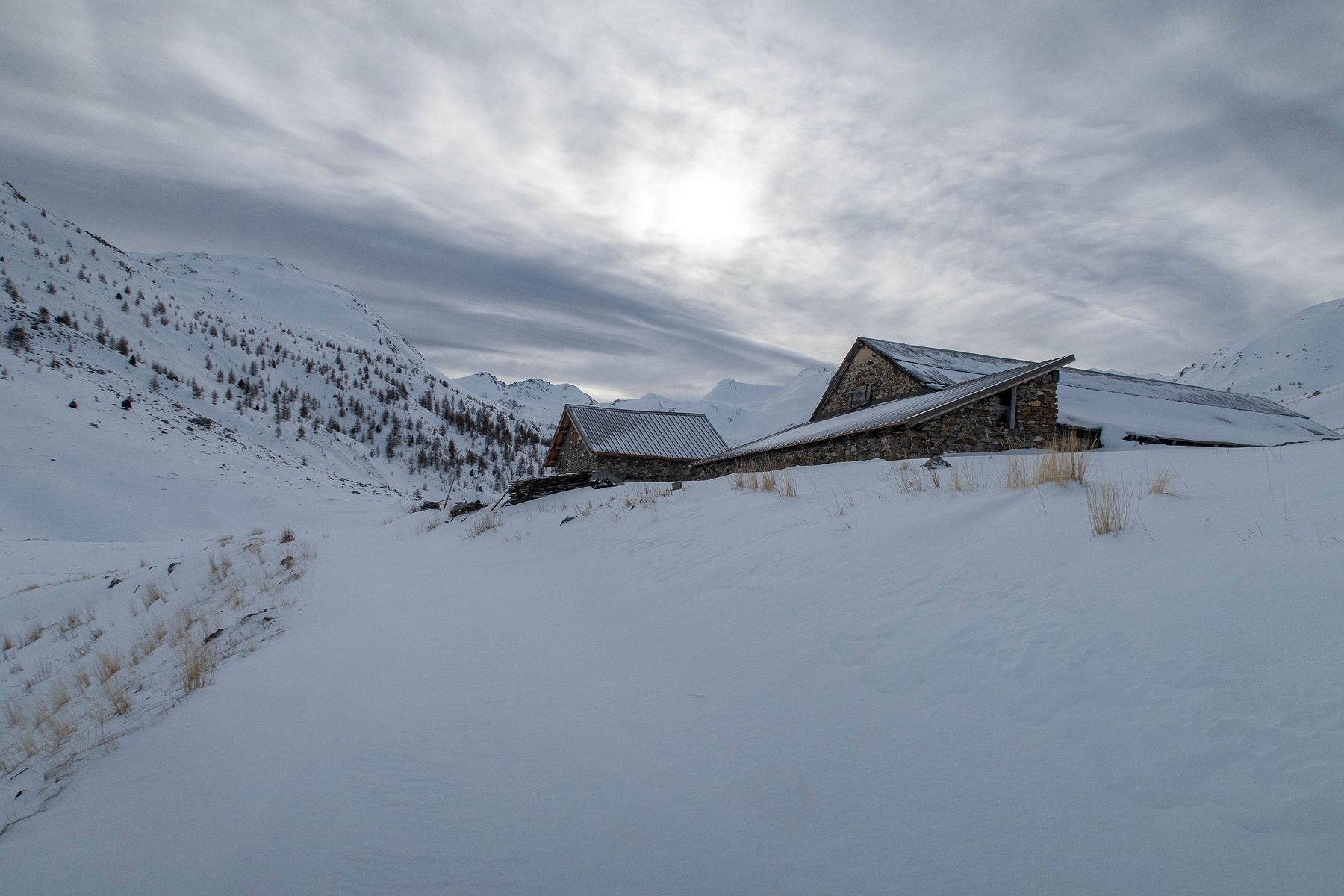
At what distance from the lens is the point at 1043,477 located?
5512 mm

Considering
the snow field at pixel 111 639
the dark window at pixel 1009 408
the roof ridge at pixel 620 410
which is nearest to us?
the snow field at pixel 111 639

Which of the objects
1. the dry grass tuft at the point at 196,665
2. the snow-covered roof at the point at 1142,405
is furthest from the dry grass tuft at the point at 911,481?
the snow-covered roof at the point at 1142,405

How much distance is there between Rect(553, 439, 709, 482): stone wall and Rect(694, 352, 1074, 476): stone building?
6402 mm

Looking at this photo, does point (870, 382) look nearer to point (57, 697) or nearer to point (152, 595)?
point (152, 595)

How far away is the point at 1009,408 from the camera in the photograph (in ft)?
49.8

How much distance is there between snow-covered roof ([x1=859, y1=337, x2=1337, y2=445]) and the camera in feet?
56.7

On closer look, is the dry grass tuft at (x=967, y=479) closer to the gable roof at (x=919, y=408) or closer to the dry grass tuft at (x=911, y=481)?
the dry grass tuft at (x=911, y=481)

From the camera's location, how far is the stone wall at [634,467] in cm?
A: 2445

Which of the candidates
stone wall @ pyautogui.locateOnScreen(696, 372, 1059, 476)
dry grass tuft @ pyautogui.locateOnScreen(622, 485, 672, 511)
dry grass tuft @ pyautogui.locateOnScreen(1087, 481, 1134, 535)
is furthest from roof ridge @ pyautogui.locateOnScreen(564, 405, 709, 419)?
dry grass tuft @ pyautogui.locateOnScreen(1087, 481, 1134, 535)

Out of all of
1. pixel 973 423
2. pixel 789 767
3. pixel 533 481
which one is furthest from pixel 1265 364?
pixel 789 767

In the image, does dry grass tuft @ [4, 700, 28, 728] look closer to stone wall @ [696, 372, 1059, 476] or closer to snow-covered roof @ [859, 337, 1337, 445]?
stone wall @ [696, 372, 1059, 476]

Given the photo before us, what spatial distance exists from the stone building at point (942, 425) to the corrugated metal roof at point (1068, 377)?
1.02m

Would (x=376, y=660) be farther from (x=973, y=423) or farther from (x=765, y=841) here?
(x=973, y=423)

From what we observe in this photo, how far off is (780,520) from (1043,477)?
2714mm
